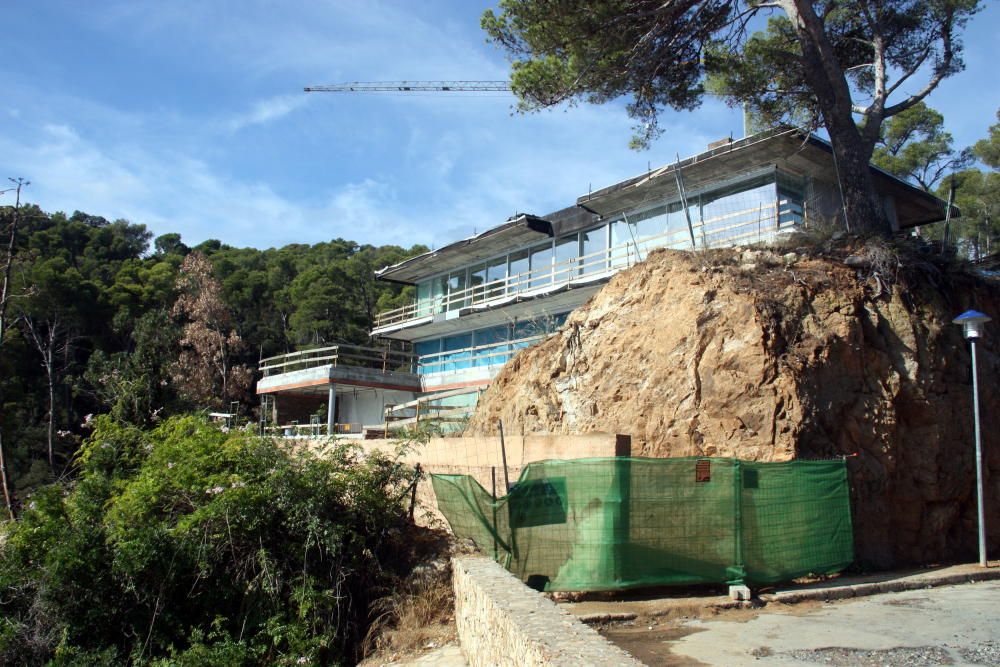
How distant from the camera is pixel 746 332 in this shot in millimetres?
12078

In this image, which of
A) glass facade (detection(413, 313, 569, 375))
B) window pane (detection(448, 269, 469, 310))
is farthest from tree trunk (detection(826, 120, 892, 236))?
window pane (detection(448, 269, 469, 310))

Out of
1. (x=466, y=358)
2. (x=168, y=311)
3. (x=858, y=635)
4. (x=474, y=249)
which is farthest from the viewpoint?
(x=168, y=311)

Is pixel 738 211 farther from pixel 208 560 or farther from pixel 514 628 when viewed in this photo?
pixel 514 628

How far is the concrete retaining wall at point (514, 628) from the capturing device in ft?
16.1

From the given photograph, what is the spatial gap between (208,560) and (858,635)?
7545 millimetres

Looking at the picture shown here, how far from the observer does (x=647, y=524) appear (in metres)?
8.62

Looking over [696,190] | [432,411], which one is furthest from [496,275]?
[696,190]

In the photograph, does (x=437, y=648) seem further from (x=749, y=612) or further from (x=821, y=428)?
(x=821, y=428)

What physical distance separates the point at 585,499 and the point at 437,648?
7.95ft

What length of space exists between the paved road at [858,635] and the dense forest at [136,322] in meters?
20.8

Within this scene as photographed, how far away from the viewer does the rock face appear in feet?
37.6

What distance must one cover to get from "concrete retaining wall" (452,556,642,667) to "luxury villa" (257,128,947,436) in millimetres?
9357

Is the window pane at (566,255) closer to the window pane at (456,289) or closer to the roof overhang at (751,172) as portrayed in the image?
the roof overhang at (751,172)

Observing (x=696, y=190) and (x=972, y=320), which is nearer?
(x=972, y=320)
